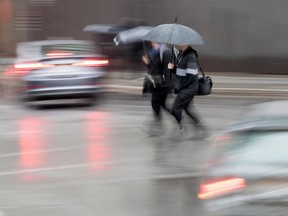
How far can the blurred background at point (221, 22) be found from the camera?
22.1 meters

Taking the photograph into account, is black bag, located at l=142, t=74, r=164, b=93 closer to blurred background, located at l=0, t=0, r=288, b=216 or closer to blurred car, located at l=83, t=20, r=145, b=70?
blurred background, located at l=0, t=0, r=288, b=216

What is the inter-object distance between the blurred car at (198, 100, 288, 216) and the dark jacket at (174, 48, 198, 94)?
498 cm

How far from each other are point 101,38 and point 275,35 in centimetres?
582

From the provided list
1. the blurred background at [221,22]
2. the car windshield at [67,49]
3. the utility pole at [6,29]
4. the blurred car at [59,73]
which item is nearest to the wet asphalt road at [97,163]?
the blurred car at [59,73]

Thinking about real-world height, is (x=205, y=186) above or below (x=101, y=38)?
above

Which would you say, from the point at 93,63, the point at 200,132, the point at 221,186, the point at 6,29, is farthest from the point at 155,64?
the point at 6,29

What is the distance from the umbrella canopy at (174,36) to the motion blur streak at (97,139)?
1.84m

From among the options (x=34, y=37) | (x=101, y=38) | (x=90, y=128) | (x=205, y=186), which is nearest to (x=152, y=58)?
(x=90, y=128)

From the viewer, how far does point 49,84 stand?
14.0m

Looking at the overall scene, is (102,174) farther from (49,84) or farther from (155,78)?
(49,84)

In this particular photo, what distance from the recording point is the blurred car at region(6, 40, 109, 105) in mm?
13984

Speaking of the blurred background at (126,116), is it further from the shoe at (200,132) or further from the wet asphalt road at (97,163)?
the shoe at (200,132)

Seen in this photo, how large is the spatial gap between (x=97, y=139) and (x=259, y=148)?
6209mm

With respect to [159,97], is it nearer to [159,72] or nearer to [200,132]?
[159,72]
